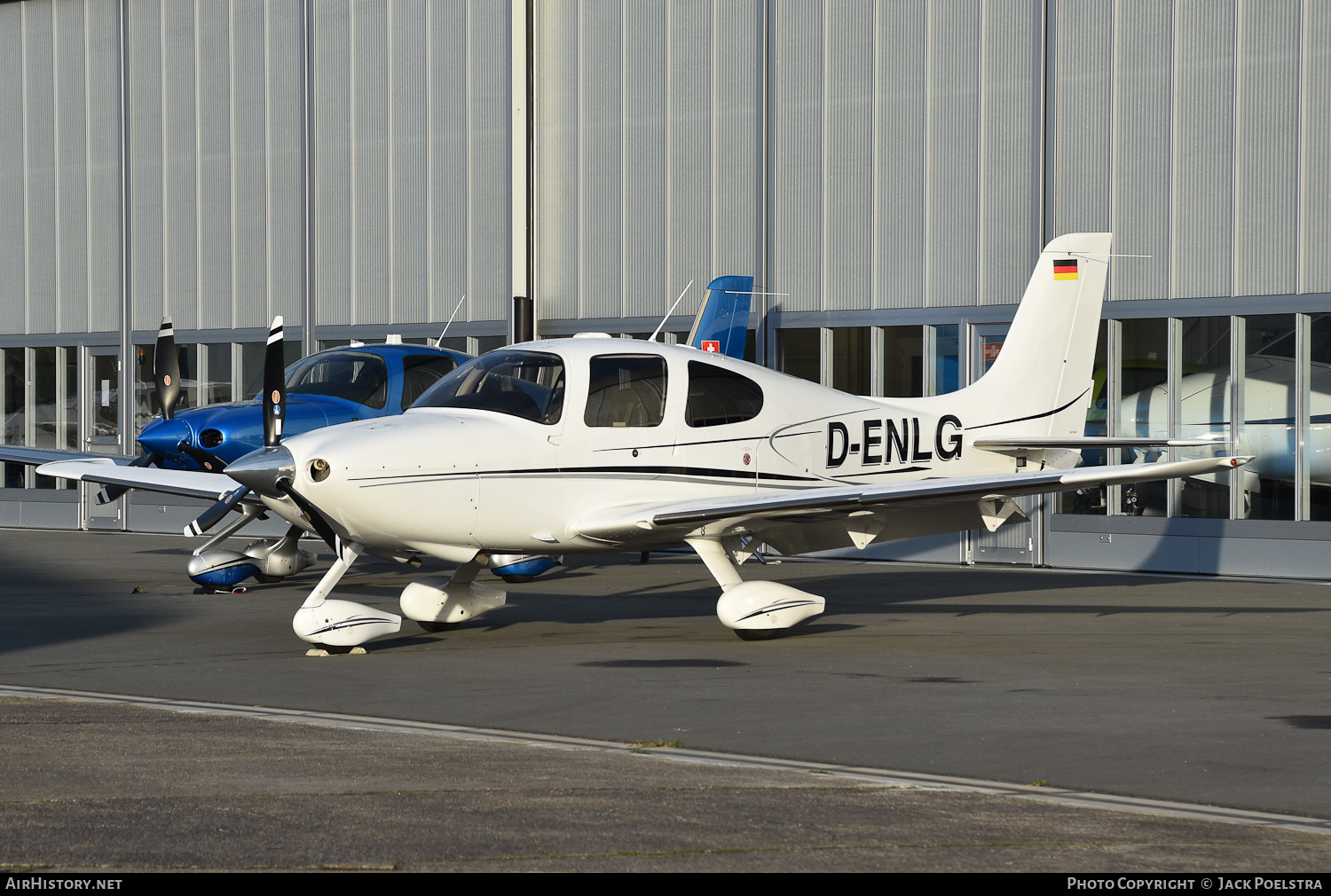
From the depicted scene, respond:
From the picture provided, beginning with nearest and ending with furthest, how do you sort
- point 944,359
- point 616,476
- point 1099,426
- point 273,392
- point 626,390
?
point 616,476 → point 626,390 → point 273,392 → point 1099,426 → point 944,359

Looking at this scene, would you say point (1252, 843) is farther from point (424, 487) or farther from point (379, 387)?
point (379, 387)

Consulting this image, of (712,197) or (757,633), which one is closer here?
(757,633)

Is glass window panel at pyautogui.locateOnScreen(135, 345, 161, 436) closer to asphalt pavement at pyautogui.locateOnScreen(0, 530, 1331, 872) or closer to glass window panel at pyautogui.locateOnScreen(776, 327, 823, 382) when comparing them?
glass window panel at pyautogui.locateOnScreen(776, 327, 823, 382)

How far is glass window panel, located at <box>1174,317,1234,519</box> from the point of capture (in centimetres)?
1636

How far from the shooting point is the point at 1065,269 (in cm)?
1305

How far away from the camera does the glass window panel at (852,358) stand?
1884 centimetres

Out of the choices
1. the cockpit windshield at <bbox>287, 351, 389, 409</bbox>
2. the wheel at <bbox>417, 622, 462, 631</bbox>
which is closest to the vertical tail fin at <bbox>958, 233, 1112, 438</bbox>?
the wheel at <bbox>417, 622, 462, 631</bbox>

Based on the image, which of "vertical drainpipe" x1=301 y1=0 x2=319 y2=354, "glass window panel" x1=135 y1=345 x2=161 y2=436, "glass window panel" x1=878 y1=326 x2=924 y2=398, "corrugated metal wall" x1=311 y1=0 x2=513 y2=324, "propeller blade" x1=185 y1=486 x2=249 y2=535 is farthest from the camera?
"glass window panel" x1=135 y1=345 x2=161 y2=436

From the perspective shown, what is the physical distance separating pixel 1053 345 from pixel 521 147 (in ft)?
34.1

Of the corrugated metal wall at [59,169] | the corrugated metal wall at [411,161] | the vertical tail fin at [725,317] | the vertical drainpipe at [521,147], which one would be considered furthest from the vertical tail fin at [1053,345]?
the corrugated metal wall at [59,169]

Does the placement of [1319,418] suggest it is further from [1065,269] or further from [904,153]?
[904,153]

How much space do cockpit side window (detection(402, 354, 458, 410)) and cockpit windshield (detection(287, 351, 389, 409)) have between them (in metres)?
0.20

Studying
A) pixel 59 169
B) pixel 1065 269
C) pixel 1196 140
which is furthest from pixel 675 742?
pixel 59 169

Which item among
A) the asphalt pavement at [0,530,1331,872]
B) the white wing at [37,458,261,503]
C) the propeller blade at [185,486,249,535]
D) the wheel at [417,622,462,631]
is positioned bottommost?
the wheel at [417,622,462,631]
